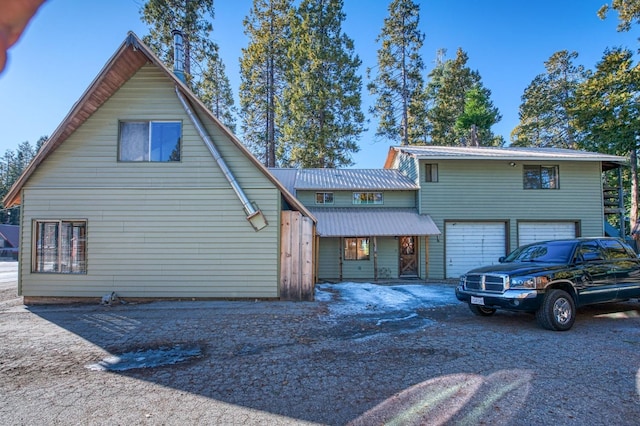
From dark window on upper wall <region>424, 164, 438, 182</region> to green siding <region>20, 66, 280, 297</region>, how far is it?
859cm

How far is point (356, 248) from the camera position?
1545 cm

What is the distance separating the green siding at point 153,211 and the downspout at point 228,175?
19 centimetres

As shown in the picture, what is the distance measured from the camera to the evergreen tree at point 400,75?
24453 millimetres

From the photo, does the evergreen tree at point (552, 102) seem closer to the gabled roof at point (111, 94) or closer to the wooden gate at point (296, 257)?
the wooden gate at point (296, 257)

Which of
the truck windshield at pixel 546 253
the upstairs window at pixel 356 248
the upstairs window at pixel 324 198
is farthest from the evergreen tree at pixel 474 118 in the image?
the truck windshield at pixel 546 253

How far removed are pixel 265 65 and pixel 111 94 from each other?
51.5 ft

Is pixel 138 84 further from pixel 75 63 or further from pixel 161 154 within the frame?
pixel 75 63

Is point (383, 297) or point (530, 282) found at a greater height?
point (530, 282)

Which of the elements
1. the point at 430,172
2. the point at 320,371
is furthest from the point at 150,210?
the point at 430,172

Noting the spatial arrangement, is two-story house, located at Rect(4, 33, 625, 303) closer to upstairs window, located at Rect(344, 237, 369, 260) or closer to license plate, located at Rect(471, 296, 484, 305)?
license plate, located at Rect(471, 296, 484, 305)

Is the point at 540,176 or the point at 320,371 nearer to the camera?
the point at 320,371

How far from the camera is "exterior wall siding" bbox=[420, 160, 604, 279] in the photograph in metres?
15.1

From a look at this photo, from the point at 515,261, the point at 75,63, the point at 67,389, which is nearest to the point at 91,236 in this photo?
the point at 67,389

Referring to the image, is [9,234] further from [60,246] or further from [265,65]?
[60,246]
